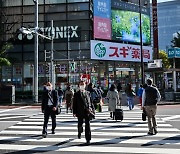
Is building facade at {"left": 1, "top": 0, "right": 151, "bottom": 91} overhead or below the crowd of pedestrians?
overhead

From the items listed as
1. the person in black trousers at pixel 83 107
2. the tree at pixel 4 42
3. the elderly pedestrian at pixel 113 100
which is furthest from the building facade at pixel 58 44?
the person in black trousers at pixel 83 107

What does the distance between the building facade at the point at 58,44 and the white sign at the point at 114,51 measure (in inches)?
38.3

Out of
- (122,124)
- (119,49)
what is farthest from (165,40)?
(122,124)

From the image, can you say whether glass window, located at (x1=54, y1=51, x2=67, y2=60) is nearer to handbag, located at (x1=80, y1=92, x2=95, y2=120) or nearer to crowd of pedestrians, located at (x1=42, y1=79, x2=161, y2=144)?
crowd of pedestrians, located at (x1=42, y1=79, x2=161, y2=144)

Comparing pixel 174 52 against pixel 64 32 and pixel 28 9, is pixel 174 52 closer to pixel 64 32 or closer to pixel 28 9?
pixel 64 32

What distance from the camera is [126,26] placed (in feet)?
133

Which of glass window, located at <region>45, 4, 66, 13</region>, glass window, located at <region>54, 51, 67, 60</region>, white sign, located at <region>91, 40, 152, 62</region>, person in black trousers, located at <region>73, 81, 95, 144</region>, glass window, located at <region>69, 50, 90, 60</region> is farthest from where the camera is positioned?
glass window, located at <region>45, 4, 66, 13</region>

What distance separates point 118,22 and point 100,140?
30954mm

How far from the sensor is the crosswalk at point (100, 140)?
8.52 metres

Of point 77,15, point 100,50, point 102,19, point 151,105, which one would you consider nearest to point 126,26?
point 102,19

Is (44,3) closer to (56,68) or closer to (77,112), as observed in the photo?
(56,68)

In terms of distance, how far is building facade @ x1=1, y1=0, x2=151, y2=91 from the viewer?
36969mm

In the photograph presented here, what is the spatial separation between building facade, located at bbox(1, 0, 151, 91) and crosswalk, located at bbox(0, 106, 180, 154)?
24217mm

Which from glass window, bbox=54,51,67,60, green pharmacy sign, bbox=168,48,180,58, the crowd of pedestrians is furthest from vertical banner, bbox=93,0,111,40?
the crowd of pedestrians
